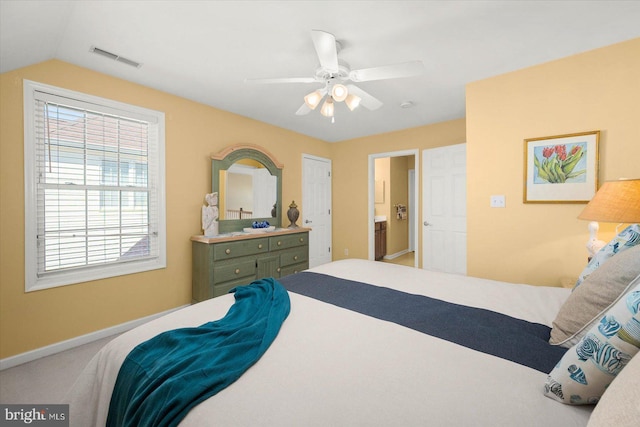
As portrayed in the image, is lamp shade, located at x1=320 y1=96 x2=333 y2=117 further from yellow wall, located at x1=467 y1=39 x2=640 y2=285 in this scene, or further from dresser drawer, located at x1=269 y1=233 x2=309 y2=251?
dresser drawer, located at x1=269 y1=233 x2=309 y2=251

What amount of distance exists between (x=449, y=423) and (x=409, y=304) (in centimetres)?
83

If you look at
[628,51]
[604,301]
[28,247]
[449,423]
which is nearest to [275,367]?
[449,423]

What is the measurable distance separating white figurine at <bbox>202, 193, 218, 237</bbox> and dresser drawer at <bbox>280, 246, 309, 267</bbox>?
0.95m

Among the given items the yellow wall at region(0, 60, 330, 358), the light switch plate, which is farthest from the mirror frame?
the light switch plate

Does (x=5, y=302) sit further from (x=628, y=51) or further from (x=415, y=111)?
(x=628, y=51)

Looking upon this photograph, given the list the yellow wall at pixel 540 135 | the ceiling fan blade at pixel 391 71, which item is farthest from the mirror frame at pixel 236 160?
the yellow wall at pixel 540 135

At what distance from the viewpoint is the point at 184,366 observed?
2.98ft

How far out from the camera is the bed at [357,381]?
28.6 inches

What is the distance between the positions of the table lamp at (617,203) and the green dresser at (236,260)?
2.99 meters

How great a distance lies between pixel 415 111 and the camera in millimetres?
3582

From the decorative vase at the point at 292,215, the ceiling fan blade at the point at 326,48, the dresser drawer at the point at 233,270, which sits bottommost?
the dresser drawer at the point at 233,270

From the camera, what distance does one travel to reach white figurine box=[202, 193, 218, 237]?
3232 mm

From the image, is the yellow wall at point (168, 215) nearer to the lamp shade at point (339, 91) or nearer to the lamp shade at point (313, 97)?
the lamp shade at point (313, 97)

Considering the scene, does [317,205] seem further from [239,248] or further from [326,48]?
[326,48]
